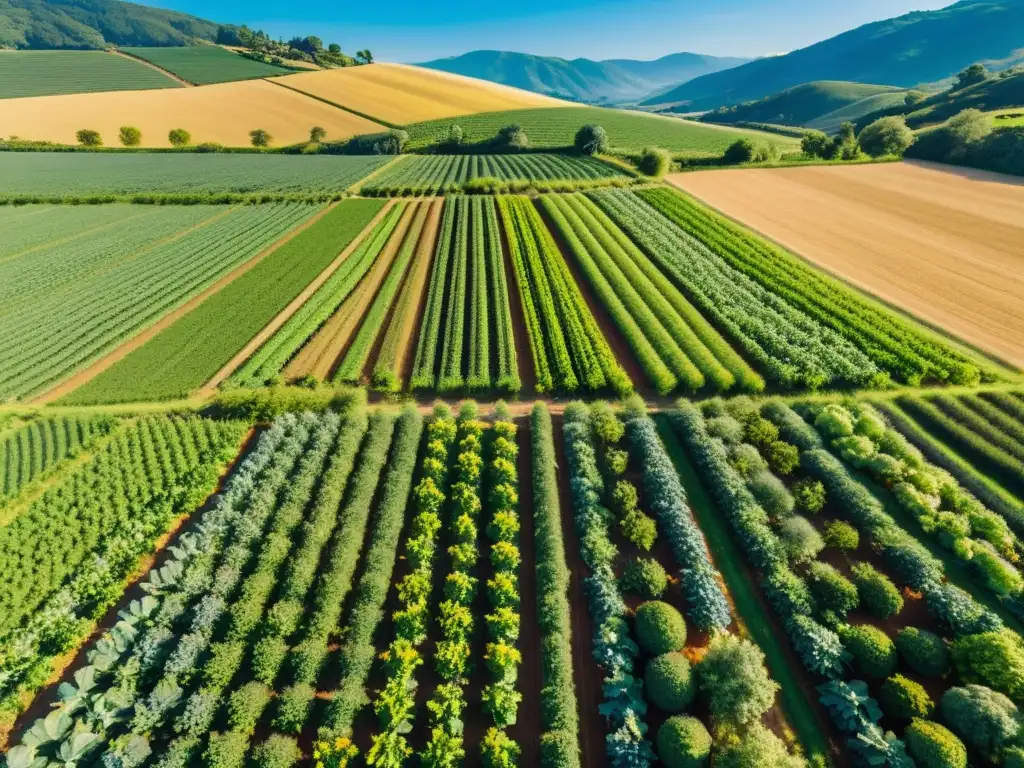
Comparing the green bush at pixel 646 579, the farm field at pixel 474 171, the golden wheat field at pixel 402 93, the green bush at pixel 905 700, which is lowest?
the green bush at pixel 905 700

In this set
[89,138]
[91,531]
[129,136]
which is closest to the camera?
[91,531]

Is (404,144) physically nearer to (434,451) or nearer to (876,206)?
(876,206)

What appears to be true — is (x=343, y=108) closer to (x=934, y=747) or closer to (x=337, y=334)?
(x=337, y=334)

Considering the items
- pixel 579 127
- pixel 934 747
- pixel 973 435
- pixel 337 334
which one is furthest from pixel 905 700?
pixel 579 127

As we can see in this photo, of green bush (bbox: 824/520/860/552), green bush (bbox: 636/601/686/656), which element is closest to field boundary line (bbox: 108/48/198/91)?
green bush (bbox: 636/601/686/656)

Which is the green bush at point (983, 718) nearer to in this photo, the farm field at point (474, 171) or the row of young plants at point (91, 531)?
the row of young plants at point (91, 531)

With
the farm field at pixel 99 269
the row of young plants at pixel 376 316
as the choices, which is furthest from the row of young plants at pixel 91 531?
the farm field at pixel 99 269

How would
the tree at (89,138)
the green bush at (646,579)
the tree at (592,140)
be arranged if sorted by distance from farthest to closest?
1. the tree at (89,138)
2. the tree at (592,140)
3. the green bush at (646,579)

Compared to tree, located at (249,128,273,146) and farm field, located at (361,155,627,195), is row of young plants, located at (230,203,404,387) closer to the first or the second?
farm field, located at (361,155,627,195)
